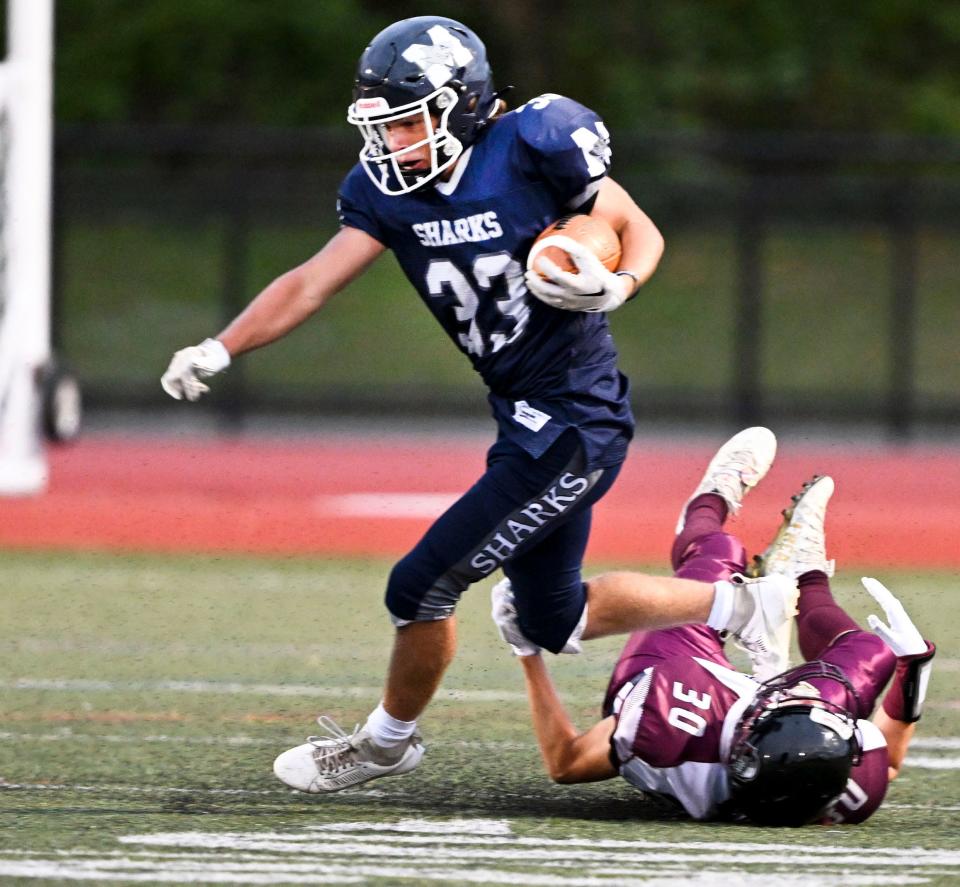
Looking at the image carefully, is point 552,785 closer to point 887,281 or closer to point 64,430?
point 64,430

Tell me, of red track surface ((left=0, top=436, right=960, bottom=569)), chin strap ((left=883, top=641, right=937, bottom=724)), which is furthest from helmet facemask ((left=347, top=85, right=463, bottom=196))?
red track surface ((left=0, top=436, right=960, bottom=569))

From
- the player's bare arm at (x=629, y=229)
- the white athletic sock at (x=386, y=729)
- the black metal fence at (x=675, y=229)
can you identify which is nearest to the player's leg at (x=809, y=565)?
the player's bare arm at (x=629, y=229)

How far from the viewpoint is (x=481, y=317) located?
15.0 feet

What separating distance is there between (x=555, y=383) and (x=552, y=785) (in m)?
1.05

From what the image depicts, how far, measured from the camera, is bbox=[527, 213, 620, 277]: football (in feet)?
14.3

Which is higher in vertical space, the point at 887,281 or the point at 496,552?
the point at 496,552

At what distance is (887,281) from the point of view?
14227mm

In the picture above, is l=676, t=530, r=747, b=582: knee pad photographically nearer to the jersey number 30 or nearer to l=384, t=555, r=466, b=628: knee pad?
the jersey number 30

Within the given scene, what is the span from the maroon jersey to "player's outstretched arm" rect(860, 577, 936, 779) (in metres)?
0.05

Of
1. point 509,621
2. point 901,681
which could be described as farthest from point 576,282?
point 901,681

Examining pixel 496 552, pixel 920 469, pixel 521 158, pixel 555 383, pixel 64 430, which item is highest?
pixel 521 158

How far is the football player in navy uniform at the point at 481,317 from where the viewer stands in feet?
14.8

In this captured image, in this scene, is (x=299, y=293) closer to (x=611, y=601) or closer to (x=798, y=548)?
(x=611, y=601)

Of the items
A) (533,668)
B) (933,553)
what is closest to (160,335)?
(933,553)
